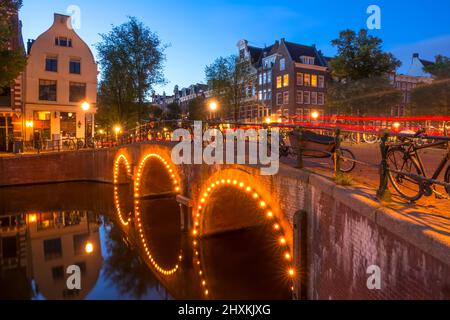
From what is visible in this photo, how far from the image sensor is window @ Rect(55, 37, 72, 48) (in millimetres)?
29797

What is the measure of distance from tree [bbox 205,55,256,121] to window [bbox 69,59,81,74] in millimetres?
12761

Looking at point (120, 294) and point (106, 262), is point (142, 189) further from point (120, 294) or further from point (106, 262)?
point (120, 294)

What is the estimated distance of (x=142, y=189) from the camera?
64.0 feet

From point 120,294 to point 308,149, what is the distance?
6338mm

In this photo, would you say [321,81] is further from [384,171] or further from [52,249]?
[384,171]

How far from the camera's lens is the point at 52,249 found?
13.0 m

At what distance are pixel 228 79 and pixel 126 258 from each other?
27.3 meters

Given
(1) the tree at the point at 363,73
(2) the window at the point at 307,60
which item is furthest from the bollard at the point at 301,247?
(2) the window at the point at 307,60

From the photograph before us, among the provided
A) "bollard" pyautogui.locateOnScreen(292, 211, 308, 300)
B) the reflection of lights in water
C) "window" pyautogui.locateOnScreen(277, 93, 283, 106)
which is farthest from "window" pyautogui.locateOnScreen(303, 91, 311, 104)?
"bollard" pyautogui.locateOnScreen(292, 211, 308, 300)

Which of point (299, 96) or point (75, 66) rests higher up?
point (75, 66)

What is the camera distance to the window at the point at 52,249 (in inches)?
485

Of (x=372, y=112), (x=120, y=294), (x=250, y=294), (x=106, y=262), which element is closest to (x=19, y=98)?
(x=106, y=262)

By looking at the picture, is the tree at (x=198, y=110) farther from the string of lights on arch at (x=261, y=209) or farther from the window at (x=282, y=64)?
the string of lights on arch at (x=261, y=209)

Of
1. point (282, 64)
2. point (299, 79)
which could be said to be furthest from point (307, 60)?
point (282, 64)
